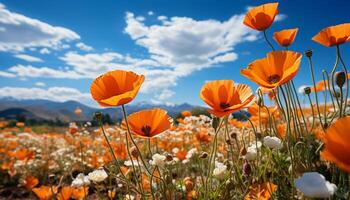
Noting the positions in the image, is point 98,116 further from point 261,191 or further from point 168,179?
point 261,191

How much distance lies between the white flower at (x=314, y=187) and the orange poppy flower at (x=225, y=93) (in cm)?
70

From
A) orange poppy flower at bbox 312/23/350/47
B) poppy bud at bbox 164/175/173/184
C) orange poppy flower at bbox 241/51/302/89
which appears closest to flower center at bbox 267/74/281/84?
orange poppy flower at bbox 241/51/302/89

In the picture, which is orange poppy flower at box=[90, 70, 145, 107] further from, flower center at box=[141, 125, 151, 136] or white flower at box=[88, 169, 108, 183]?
white flower at box=[88, 169, 108, 183]

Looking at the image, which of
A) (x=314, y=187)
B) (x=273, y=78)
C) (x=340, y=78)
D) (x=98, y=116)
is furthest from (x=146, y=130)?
(x=340, y=78)

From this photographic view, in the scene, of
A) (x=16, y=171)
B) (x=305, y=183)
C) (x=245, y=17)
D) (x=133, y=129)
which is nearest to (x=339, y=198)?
(x=305, y=183)

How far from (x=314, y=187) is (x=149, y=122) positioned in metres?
1.00

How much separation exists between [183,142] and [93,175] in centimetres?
264

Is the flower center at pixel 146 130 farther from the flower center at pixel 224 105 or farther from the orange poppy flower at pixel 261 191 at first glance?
the orange poppy flower at pixel 261 191

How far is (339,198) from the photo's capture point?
1753 millimetres

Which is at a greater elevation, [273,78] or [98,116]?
[273,78]

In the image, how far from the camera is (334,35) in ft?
6.68

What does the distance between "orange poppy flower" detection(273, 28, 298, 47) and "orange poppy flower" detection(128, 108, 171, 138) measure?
868 millimetres

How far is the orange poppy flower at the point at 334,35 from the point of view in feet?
6.57

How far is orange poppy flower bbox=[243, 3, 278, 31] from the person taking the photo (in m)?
2.23
